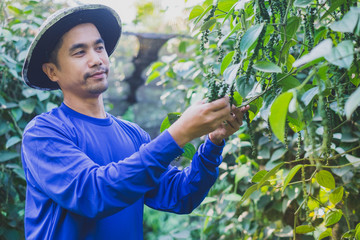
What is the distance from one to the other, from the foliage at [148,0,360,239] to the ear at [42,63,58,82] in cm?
46

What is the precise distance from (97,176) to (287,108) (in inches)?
19.5

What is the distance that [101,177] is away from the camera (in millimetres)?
884

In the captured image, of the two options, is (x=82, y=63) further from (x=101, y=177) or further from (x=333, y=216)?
(x=333, y=216)

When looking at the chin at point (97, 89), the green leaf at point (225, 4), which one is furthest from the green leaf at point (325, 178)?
the chin at point (97, 89)

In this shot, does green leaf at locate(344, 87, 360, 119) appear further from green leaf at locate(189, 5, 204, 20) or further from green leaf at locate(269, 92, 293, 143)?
green leaf at locate(189, 5, 204, 20)

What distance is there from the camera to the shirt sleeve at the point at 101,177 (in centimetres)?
86

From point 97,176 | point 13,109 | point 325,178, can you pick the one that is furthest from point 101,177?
point 13,109

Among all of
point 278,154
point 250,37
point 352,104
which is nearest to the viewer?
point 352,104

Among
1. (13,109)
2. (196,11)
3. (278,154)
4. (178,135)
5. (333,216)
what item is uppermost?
(196,11)

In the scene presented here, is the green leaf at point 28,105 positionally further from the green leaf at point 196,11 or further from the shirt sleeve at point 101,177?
the green leaf at point 196,11

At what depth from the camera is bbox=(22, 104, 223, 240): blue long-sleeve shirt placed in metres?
0.87

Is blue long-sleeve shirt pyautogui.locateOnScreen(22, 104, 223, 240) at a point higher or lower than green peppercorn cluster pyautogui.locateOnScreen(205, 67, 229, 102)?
lower

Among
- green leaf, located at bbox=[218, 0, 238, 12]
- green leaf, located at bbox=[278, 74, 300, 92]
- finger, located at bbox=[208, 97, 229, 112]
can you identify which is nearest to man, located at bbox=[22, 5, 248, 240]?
finger, located at bbox=[208, 97, 229, 112]

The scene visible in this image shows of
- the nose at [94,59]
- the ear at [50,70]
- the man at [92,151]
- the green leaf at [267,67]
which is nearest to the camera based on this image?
the green leaf at [267,67]
